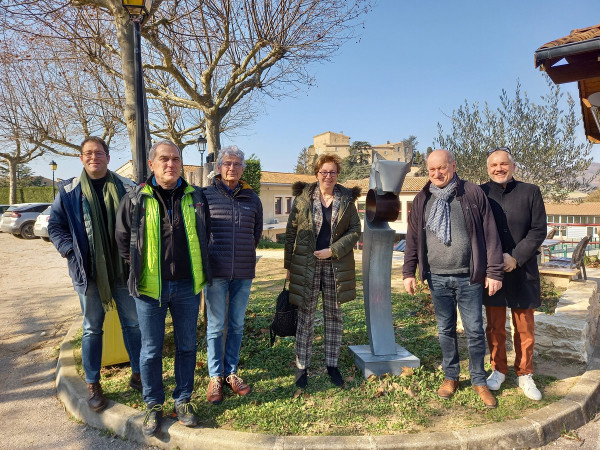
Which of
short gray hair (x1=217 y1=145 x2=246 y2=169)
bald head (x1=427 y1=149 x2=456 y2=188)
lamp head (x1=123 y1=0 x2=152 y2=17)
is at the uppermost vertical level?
lamp head (x1=123 y1=0 x2=152 y2=17)

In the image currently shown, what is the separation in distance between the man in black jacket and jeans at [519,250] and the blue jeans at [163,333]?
7.65 feet

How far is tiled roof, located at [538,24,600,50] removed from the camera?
11.1ft

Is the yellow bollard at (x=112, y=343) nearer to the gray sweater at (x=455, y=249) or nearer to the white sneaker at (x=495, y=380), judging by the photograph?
the gray sweater at (x=455, y=249)

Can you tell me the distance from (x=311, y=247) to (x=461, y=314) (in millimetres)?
1275

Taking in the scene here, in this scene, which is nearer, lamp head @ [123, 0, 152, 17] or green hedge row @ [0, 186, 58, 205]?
lamp head @ [123, 0, 152, 17]

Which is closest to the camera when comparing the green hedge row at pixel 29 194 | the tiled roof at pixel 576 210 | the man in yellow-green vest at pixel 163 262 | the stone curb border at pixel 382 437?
the stone curb border at pixel 382 437

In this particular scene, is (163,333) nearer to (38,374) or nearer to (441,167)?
(38,374)

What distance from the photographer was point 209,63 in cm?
1066

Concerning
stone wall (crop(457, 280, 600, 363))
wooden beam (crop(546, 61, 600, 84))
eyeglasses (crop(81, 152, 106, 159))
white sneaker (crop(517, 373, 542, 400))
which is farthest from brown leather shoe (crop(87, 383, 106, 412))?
wooden beam (crop(546, 61, 600, 84))

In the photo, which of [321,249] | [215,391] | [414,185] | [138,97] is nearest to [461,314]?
[321,249]

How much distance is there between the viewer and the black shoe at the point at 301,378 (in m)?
3.29

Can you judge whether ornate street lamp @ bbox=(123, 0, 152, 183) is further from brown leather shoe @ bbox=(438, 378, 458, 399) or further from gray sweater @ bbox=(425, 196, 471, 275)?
brown leather shoe @ bbox=(438, 378, 458, 399)

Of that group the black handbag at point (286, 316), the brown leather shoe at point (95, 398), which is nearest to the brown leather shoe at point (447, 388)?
the black handbag at point (286, 316)

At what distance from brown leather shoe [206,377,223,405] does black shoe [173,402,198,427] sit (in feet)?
0.87
